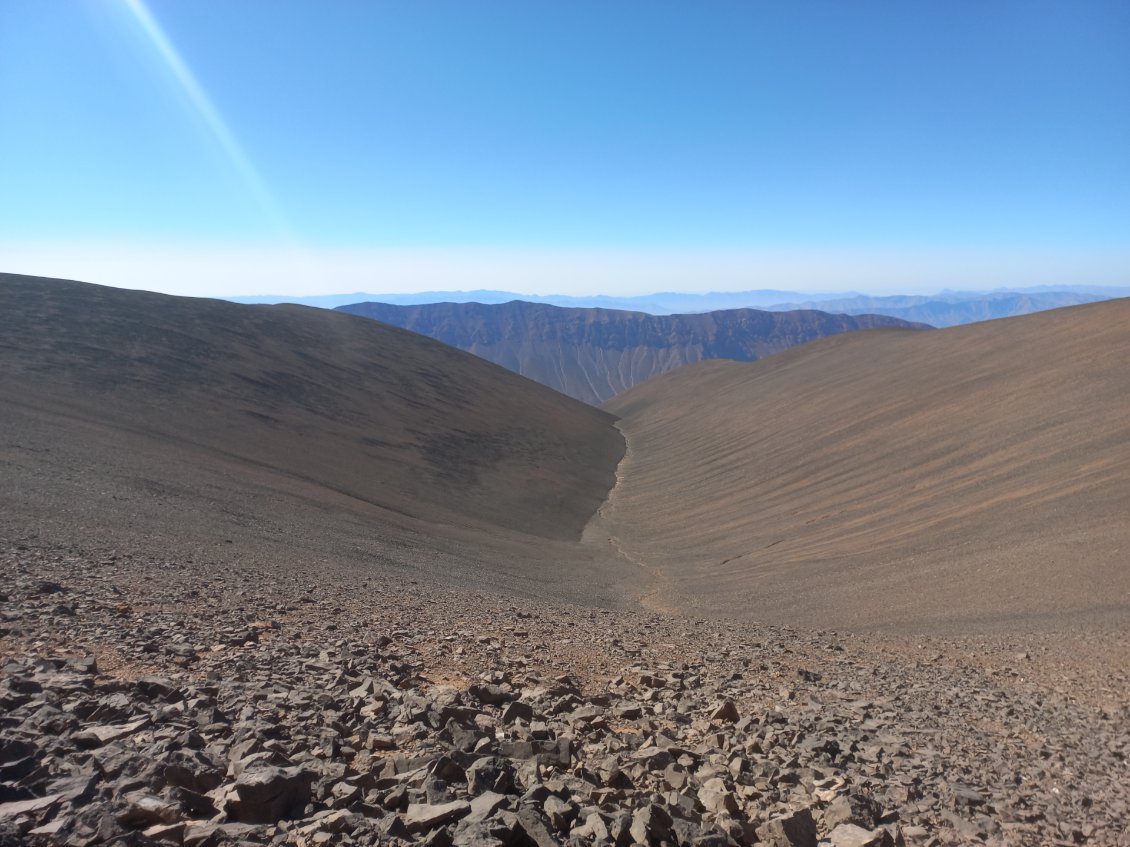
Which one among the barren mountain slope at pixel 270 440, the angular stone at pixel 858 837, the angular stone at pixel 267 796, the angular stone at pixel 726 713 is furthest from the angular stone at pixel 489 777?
the barren mountain slope at pixel 270 440

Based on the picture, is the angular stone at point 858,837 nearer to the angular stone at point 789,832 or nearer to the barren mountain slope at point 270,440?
the angular stone at point 789,832

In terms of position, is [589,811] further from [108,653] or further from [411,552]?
[411,552]

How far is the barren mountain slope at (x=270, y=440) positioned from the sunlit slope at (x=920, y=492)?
6090mm

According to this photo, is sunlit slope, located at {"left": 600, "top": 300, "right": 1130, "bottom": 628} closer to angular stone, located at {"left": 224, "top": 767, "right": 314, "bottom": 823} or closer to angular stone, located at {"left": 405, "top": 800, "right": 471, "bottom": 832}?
angular stone, located at {"left": 405, "top": 800, "right": 471, "bottom": 832}

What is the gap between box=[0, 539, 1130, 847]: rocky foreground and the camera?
4805mm

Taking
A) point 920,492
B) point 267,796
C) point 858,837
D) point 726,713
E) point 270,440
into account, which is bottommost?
point 920,492

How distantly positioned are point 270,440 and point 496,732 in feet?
105

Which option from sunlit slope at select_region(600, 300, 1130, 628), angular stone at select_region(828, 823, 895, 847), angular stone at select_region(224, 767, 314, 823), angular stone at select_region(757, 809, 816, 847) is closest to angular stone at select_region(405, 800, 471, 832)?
angular stone at select_region(224, 767, 314, 823)

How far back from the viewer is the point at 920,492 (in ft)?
91.8

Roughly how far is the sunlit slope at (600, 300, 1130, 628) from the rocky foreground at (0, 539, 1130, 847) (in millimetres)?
5174

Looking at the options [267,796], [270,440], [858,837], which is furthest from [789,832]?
[270,440]

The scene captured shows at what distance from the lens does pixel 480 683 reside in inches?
315

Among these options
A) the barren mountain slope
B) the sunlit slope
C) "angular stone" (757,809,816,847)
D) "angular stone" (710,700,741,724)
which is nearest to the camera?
"angular stone" (757,809,816,847)

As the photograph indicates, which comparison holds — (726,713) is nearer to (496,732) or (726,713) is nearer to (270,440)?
(496,732)
